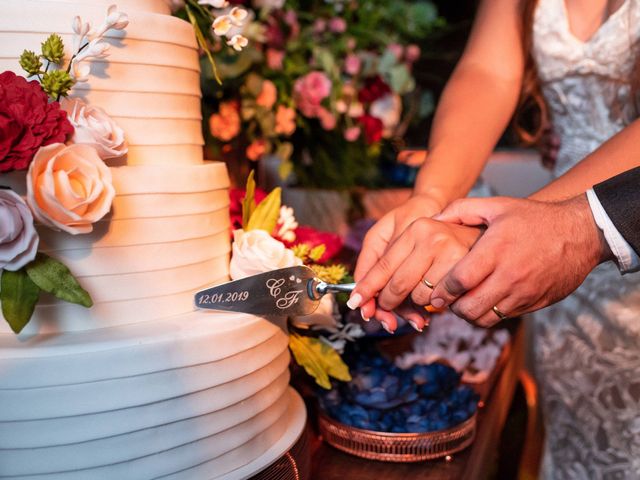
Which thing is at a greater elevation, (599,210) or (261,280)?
(599,210)

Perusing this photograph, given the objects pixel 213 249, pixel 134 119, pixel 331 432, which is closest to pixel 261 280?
pixel 213 249

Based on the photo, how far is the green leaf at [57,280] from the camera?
0.85 metres

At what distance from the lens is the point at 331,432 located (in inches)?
49.3

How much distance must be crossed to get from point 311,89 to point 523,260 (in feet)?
4.23

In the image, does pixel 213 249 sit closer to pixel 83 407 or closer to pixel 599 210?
pixel 83 407

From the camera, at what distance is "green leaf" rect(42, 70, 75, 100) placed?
2.79ft

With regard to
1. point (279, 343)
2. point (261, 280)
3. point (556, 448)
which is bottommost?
point (556, 448)

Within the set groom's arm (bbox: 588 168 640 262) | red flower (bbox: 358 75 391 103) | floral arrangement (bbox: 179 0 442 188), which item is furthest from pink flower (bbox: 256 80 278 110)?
groom's arm (bbox: 588 168 640 262)

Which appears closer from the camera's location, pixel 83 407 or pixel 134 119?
pixel 83 407

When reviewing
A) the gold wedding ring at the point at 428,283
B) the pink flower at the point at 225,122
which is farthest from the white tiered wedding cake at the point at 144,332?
the pink flower at the point at 225,122

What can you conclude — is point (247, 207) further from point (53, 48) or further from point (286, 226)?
point (53, 48)

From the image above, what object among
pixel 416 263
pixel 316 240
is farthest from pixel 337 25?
pixel 416 263

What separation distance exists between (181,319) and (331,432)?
1.35 feet

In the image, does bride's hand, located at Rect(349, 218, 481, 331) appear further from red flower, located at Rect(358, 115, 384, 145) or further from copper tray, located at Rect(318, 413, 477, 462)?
red flower, located at Rect(358, 115, 384, 145)
